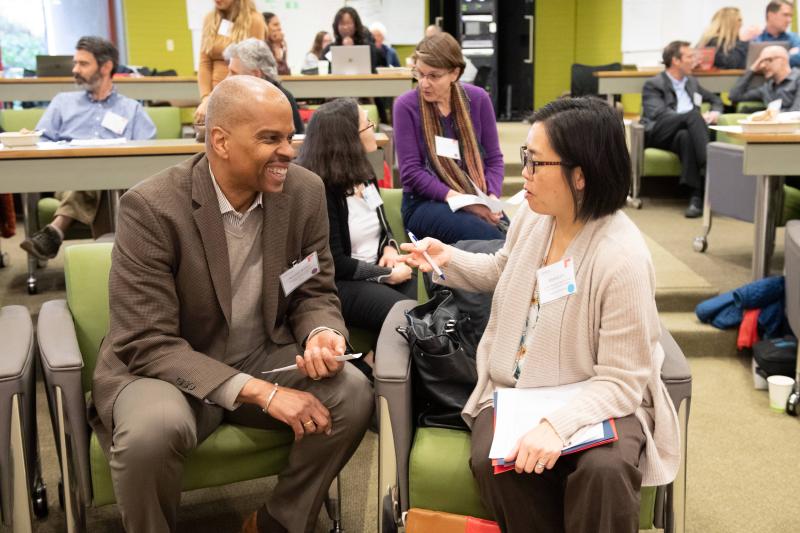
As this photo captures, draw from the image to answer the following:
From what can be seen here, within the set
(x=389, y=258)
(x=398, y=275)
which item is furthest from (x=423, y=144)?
(x=398, y=275)

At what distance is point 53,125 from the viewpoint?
15.8 ft

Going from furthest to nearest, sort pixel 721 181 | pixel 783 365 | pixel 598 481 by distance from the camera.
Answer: pixel 721 181 → pixel 783 365 → pixel 598 481

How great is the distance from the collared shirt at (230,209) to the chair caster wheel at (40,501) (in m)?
0.97

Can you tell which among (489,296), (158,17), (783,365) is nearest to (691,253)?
(783,365)

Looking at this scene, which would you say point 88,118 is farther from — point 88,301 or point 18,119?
point 88,301

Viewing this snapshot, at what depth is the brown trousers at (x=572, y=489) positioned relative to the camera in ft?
5.76

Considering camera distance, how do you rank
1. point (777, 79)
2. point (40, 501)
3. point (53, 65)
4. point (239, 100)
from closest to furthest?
point (239, 100) → point (40, 501) → point (777, 79) → point (53, 65)

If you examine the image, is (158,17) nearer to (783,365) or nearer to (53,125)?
(53,125)

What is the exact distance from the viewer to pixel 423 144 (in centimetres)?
360

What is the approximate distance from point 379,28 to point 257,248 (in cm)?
812

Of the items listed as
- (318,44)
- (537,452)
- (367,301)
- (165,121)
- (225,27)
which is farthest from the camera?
(318,44)

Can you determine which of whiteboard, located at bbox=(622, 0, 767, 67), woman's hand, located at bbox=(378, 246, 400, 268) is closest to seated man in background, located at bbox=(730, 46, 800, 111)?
whiteboard, located at bbox=(622, 0, 767, 67)

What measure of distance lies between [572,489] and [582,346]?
298 millimetres

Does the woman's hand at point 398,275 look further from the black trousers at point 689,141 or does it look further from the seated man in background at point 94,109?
the black trousers at point 689,141
